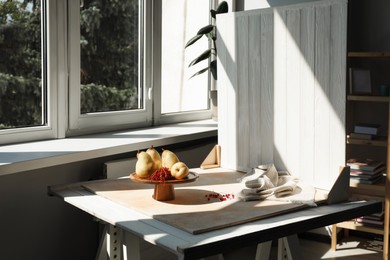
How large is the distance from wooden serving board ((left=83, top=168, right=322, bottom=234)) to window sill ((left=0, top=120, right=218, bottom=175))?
0.72 feet

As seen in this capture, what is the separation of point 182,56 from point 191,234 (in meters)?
2.22

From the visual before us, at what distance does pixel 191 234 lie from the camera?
175cm

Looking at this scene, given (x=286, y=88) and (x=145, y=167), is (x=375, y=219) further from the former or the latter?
(x=145, y=167)

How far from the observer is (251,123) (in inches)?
99.1

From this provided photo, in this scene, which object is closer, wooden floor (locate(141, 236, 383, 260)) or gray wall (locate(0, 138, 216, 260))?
gray wall (locate(0, 138, 216, 260))

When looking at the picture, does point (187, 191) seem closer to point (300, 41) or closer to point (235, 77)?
point (235, 77)

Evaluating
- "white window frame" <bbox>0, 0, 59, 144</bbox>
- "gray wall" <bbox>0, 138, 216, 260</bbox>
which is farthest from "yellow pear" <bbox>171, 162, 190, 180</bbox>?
"white window frame" <bbox>0, 0, 59, 144</bbox>

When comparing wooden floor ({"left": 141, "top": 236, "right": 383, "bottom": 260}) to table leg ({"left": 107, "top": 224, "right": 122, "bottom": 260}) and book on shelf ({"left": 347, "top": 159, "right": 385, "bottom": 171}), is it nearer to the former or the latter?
book on shelf ({"left": 347, "top": 159, "right": 385, "bottom": 171})

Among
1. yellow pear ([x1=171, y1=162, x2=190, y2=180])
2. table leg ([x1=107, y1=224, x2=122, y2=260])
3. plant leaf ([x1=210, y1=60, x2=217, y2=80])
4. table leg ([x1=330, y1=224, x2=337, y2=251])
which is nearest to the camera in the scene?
yellow pear ([x1=171, y1=162, x2=190, y2=180])

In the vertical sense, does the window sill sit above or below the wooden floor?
above

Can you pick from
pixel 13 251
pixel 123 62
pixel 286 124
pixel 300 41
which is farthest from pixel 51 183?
pixel 300 41

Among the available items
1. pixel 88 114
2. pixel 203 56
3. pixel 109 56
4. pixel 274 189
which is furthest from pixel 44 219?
pixel 203 56

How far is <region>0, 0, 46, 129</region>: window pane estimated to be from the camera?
2607 mm

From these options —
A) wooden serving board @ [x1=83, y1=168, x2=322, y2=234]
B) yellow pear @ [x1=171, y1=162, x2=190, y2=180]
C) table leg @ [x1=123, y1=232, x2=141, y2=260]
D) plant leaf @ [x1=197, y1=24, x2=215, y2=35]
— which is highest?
plant leaf @ [x1=197, y1=24, x2=215, y2=35]
